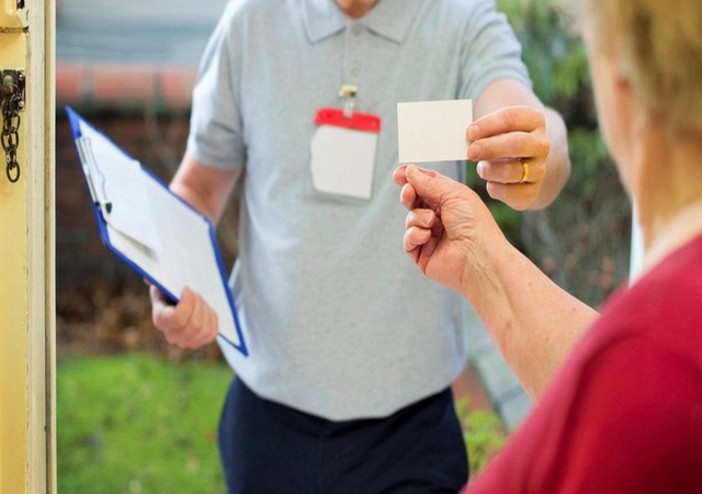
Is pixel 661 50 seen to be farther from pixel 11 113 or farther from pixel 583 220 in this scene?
pixel 583 220

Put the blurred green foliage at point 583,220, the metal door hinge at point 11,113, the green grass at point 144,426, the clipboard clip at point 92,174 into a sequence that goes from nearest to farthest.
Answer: the metal door hinge at point 11,113, the clipboard clip at point 92,174, the green grass at point 144,426, the blurred green foliage at point 583,220

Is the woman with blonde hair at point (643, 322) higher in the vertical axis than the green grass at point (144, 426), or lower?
higher

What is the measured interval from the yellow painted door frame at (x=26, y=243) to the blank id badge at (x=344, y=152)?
1.93 ft

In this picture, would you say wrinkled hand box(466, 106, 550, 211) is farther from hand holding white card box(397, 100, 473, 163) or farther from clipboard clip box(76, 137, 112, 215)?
clipboard clip box(76, 137, 112, 215)

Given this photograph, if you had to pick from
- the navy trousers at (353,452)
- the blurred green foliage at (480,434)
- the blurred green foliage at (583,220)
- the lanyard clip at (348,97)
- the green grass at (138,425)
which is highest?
the lanyard clip at (348,97)

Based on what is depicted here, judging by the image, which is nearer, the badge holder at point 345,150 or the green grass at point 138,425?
the badge holder at point 345,150

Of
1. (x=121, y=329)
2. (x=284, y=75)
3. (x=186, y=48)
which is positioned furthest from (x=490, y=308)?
(x=186, y=48)

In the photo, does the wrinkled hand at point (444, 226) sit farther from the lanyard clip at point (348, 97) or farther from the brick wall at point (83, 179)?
the brick wall at point (83, 179)

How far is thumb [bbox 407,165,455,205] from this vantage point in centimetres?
158

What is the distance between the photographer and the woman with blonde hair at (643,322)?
0.80m

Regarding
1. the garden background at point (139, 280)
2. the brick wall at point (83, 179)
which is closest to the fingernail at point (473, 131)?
the garden background at point (139, 280)

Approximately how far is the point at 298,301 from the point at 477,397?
7.50ft

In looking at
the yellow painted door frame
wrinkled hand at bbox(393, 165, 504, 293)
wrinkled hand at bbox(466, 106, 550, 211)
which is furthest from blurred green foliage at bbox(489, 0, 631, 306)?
the yellow painted door frame

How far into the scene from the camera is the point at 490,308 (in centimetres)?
146
